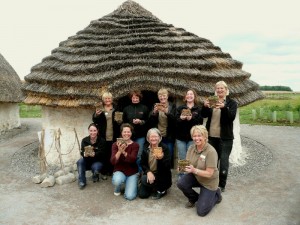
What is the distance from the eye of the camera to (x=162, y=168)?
654 centimetres

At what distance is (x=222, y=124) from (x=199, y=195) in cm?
146

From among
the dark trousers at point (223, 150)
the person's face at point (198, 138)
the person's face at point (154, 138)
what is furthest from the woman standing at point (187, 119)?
the person's face at point (198, 138)

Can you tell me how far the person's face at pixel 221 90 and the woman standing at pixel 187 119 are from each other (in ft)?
1.86

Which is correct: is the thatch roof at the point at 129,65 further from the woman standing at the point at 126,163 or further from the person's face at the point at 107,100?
the woman standing at the point at 126,163

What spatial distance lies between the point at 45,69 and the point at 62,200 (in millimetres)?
4182

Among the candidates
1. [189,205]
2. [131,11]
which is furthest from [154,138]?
[131,11]

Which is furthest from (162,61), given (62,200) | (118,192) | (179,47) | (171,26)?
(62,200)

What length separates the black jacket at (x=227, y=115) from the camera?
650 cm

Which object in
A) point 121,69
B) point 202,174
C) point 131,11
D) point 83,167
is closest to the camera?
point 202,174

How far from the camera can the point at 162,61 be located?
8570 mm

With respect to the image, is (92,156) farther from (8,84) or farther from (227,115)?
(8,84)

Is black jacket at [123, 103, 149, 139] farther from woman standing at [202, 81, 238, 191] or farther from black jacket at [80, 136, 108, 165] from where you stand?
woman standing at [202, 81, 238, 191]

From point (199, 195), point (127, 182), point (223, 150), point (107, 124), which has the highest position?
point (107, 124)

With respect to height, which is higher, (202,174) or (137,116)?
(137,116)
